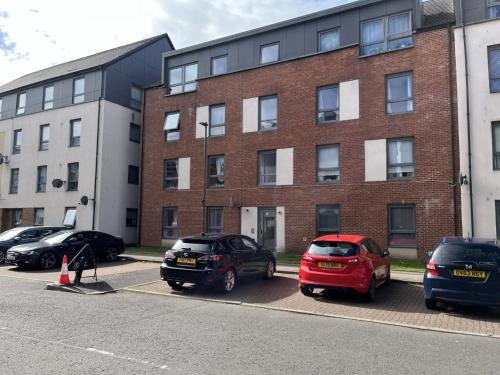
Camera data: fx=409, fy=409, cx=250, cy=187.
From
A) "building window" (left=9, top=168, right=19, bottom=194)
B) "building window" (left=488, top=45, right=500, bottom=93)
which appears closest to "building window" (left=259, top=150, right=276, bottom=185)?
"building window" (left=488, top=45, right=500, bottom=93)

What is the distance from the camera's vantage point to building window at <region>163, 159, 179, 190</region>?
22266 millimetres

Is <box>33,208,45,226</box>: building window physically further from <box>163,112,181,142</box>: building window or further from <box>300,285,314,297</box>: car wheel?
<box>300,285,314,297</box>: car wheel

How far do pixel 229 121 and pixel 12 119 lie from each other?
17.2 metres

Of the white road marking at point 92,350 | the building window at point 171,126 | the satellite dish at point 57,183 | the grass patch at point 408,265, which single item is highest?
the building window at point 171,126

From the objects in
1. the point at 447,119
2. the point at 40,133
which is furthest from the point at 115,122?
the point at 447,119

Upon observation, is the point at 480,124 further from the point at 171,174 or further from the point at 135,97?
the point at 135,97

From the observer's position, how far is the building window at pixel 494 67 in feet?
48.7

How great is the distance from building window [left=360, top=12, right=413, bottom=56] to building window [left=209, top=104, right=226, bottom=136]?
7362 millimetres

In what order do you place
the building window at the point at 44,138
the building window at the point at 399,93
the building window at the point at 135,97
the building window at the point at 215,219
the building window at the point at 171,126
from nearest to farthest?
1. the building window at the point at 399,93
2. the building window at the point at 215,219
3. the building window at the point at 171,126
4. the building window at the point at 135,97
5. the building window at the point at 44,138

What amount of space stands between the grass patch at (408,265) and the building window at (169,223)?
449 inches

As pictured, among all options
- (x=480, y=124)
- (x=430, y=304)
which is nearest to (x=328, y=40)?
(x=480, y=124)

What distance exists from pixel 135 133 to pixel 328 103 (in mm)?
13135

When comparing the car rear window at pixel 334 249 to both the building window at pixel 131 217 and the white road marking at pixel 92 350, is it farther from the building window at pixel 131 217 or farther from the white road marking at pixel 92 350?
the building window at pixel 131 217

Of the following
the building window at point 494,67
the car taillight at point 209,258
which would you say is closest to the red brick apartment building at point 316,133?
the building window at point 494,67
